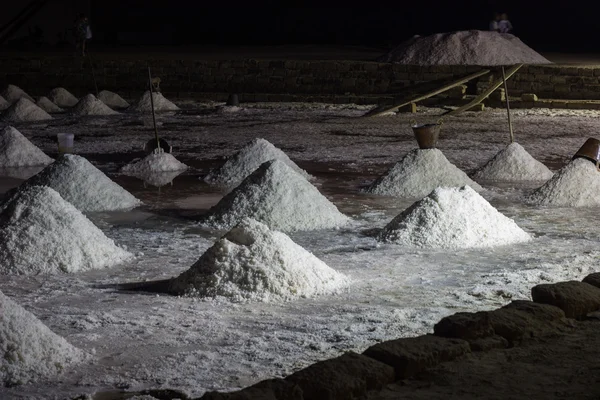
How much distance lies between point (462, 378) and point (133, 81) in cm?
1470

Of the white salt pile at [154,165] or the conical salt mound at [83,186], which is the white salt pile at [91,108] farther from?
the conical salt mound at [83,186]

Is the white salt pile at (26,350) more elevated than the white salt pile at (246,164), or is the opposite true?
the white salt pile at (246,164)

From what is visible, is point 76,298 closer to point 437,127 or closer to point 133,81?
point 437,127

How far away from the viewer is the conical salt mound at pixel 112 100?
49.5 feet

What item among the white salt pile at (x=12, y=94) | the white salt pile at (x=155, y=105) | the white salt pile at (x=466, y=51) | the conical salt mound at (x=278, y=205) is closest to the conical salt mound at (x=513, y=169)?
the conical salt mound at (x=278, y=205)

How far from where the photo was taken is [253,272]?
442 cm

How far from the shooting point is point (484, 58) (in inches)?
625

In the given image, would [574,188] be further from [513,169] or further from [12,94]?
[12,94]

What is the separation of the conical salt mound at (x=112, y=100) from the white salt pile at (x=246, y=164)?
7.36 m

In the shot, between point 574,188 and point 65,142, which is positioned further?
point 65,142

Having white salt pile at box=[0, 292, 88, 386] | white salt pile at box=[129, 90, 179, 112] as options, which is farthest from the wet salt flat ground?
white salt pile at box=[129, 90, 179, 112]

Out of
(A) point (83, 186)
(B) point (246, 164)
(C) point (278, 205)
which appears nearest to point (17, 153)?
(B) point (246, 164)

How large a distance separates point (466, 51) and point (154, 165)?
872cm

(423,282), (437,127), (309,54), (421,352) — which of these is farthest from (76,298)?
(309,54)
